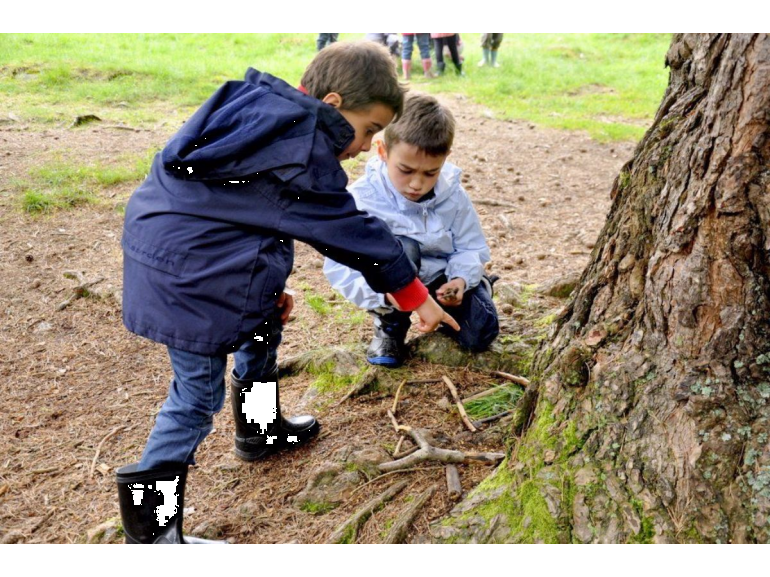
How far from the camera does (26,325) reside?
14.4ft

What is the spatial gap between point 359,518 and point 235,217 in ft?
3.98

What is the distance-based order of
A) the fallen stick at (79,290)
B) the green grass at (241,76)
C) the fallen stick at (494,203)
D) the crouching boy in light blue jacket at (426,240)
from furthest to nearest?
the green grass at (241,76), the fallen stick at (494,203), the fallen stick at (79,290), the crouching boy in light blue jacket at (426,240)

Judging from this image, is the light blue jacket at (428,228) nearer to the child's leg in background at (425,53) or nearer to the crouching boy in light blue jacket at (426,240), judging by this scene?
the crouching boy in light blue jacket at (426,240)

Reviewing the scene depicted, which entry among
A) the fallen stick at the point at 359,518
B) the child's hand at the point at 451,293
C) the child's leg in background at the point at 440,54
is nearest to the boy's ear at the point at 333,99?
the child's hand at the point at 451,293

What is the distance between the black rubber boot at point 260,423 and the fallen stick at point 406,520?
2.52 ft

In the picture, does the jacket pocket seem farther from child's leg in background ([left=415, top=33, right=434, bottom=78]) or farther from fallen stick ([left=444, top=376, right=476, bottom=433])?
child's leg in background ([left=415, top=33, right=434, bottom=78])

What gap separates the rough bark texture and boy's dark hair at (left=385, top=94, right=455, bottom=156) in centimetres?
109

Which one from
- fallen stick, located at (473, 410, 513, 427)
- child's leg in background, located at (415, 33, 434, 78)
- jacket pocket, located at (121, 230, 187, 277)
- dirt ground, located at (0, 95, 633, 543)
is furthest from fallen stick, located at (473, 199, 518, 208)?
child's leg in background, located at (415, 33, 434, 78)

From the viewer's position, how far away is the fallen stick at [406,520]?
7.58ft

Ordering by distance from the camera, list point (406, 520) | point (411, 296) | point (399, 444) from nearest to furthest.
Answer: point (406, 520)
point (411, 296)
point (399, 444)

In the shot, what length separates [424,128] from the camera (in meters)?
3.12

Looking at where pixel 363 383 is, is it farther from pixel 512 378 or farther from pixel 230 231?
pixel 230 231

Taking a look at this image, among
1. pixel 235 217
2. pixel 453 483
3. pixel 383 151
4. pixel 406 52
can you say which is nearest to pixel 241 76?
pixel 406 52
